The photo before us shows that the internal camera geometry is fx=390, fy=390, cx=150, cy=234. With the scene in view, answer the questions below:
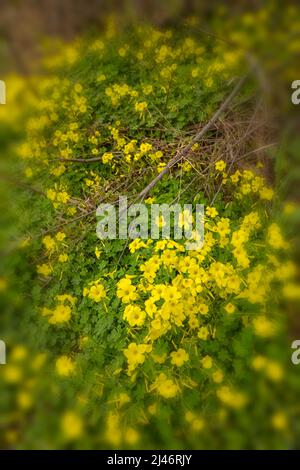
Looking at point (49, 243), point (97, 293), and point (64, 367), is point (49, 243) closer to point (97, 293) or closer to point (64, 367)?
point (97, 293)

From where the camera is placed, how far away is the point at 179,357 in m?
2.18

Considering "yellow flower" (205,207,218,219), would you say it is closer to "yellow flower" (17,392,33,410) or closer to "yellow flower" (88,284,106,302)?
"yellow flower" (88,284,106,302)

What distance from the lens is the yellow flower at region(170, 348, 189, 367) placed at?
7.11 ft

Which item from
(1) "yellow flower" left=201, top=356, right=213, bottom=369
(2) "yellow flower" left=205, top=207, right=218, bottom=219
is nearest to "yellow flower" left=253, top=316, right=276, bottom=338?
(1) "yellow flower" left=201, top=356, right=213, bottom=369

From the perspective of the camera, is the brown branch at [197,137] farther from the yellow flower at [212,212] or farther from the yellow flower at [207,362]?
the yellow flower at [207,362]

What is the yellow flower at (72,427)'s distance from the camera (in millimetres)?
2012

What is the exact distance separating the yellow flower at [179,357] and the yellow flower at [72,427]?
23.2 inches

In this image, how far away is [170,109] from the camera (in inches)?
134

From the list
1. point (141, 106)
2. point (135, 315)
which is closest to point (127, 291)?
point (135, 315)

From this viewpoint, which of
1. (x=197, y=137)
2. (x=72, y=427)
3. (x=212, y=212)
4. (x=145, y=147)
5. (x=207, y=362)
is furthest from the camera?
(x=145, y=147)

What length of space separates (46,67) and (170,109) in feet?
5.13

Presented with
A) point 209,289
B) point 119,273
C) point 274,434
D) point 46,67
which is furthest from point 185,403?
point 46,67

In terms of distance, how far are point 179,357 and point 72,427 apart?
2.18 ft

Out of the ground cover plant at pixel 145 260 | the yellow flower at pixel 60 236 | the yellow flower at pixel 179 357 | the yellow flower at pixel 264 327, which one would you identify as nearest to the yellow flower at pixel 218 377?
the ground cover plant at pixel 145 260
